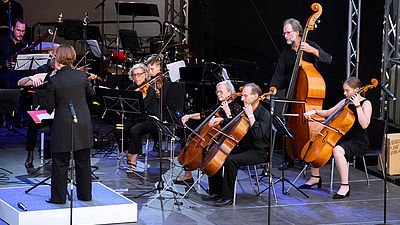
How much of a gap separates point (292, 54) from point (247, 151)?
157cm

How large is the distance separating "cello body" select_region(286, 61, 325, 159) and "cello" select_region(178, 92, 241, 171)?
36.0 inches

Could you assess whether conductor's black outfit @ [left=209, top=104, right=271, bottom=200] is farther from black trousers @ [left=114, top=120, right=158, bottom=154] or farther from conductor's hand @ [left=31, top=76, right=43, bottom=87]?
conductor's hand @ [left=31, top=76, right=43, bottom=87]

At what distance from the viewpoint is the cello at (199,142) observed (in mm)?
6078

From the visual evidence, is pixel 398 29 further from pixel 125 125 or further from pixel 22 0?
pixel 22 0

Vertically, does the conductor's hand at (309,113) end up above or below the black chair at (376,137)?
above

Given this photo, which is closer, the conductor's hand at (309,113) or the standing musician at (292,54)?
the conductor's hand at (309,113)

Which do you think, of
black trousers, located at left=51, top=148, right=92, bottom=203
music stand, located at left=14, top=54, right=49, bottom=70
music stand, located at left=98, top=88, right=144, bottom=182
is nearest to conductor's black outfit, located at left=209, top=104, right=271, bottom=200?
music stand, located at left=98, top=88, right=144, bottom=182

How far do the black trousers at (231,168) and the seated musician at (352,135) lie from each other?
75cm

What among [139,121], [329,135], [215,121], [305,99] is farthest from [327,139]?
[139,121]

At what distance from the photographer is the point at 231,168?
595 cm

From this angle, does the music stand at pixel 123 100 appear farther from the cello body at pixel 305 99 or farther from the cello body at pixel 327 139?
the cello body at pixel 327 139

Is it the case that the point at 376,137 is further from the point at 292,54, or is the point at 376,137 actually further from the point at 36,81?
the point at 36,81

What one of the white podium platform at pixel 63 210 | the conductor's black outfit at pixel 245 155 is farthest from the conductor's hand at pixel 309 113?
the white podium platform at pixel 63 210

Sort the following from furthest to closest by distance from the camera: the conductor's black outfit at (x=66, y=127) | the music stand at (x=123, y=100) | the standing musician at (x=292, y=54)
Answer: the standing musician at (x=292, y=54) → the music stand at (x=123, y=100) → the conductor's black outfit at (x=66, y=127)
